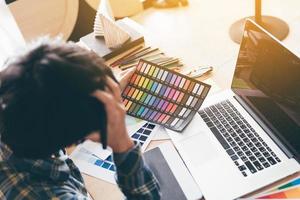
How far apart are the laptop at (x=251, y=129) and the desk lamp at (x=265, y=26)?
1.01 ft

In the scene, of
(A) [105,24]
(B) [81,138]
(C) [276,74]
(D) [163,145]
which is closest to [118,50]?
(A) [105,24]

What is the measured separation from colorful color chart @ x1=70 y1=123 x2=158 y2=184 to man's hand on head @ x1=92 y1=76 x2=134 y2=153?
0.19m

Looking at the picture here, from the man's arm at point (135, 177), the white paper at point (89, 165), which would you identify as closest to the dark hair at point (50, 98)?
the man's arm at point (135, 177)

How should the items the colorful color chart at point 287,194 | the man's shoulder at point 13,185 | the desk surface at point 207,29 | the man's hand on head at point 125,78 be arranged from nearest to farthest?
1. the man's shoulder at point 13,185
2. the colorful color chart at point 287,194
3. the man's hand on head at point 125,78
4. the desk surface at point 207,29

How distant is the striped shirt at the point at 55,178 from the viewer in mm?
692

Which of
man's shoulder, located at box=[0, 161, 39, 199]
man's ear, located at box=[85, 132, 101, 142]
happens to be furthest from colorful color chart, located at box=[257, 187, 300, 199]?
man's shoulder, located at box=[0, 161, 39, 199]

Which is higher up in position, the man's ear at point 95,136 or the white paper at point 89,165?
the man's ear at point 95,136

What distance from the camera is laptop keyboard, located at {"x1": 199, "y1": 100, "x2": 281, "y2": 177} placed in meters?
0.84

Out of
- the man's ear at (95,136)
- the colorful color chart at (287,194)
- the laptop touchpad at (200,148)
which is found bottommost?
the colorful color chart at (287,194)

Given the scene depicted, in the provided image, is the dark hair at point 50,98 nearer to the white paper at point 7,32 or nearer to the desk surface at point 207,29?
the desk surface at point 207,29

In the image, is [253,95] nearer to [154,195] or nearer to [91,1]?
[154,195]

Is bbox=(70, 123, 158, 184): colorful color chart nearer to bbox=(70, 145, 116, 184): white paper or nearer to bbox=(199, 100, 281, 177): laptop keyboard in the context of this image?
bbox=(70, 145, 116, 184): white paper

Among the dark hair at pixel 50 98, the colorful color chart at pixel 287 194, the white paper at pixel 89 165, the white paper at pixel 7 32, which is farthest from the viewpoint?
the white paper at pixel 7 32

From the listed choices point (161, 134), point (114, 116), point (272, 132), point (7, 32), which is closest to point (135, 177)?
point (114, 116)
